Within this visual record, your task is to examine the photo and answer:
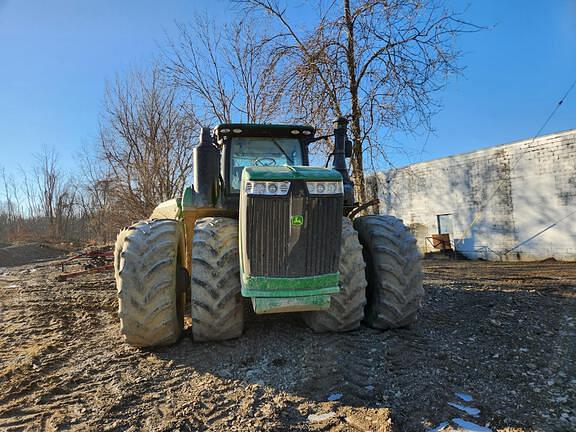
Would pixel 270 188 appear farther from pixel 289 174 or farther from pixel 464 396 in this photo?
pixel 464 396

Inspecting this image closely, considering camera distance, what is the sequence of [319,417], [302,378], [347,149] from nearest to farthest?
[319,417], [302,378], [347,149]

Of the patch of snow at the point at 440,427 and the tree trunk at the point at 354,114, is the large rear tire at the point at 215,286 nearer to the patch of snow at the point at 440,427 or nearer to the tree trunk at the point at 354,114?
the patch of snow at the point at 440,427

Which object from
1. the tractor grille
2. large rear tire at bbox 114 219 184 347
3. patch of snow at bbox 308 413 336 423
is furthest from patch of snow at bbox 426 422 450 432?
large rear tire at bbox 114 219 184 347

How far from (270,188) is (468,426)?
83.3 inches

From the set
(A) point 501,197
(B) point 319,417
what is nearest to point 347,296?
(B) point 319,417

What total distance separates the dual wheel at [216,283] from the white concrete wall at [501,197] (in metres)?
9.56

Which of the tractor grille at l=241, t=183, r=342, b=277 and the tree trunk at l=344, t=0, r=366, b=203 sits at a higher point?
the tree trunk at l=344, t=0, r=366, b=203

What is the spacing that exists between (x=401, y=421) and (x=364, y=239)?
2259mm

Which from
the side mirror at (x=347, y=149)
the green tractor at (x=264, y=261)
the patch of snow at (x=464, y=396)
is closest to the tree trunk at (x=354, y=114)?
the side mirror at (x=347, y=149)

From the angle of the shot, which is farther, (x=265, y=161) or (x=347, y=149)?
(x=347, y=149)

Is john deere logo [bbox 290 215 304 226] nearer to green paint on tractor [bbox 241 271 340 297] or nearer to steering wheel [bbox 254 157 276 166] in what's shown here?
green paint on tractor [bbox 241 271 340 297]

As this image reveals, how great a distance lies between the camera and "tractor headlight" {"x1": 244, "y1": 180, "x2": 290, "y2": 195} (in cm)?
331

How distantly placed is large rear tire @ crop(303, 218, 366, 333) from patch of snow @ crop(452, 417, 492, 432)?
1.48m

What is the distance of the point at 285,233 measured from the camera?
3373 millimetres
